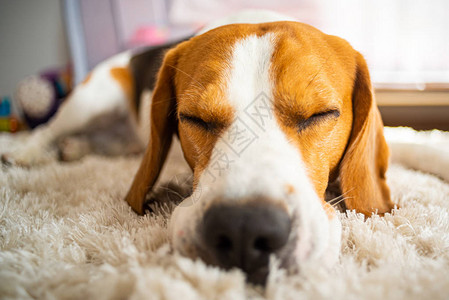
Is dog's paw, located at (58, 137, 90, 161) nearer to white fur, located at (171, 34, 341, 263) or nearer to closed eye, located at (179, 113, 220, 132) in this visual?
closed eye, located at (179, 113, 220, 132)

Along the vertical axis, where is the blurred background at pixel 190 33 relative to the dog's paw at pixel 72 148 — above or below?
above

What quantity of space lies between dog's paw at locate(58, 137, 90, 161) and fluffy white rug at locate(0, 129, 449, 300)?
1.08 m

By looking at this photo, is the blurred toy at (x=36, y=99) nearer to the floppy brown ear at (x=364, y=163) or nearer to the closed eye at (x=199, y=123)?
the closed eye at (x=199, y=123)

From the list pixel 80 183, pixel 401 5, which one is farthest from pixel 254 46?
pixel 401 5

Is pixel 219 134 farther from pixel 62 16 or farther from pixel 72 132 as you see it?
pixel 62 16

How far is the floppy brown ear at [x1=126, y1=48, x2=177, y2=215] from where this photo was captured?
1333 millimetres

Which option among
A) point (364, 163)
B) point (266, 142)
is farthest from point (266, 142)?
point (364, 163)

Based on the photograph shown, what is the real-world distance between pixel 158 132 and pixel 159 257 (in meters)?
0.72

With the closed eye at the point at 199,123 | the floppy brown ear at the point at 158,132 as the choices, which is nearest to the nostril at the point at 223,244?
the closed eye at the point at 199,123

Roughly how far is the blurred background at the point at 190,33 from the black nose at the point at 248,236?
2.57m

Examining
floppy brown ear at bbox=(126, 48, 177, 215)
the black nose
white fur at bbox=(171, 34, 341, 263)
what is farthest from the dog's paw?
the black nose

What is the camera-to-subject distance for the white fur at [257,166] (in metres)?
0.82

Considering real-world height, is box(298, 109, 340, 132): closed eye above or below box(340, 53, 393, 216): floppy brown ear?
above

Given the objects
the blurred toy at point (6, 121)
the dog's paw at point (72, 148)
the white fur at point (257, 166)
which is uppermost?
the white fur at point (257, 166)
